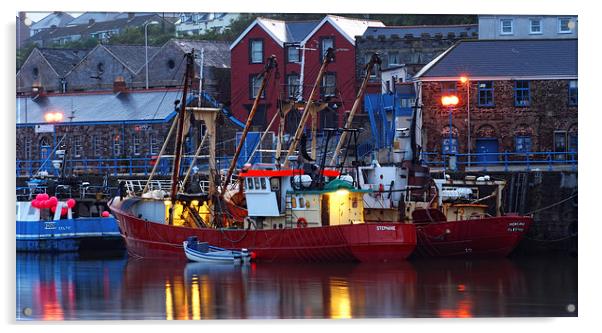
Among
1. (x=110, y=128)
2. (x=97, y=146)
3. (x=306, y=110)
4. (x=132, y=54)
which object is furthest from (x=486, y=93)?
(x=132, y=54)

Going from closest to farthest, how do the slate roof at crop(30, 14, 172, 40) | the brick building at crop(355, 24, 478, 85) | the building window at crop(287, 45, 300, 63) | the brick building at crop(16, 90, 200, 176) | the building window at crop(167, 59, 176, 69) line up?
1. the slate roof at crop(30, 14, 172, 40)
2. the brick building at crop(355, 24, 478, 85)
3. the brick building at crop(16, 90, 200, 176)
4. the building window at crop(287, 45, 300, 63)
5. the building window at crop(167, 59, 176, 69)

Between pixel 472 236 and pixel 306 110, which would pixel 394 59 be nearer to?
pixel 306 110

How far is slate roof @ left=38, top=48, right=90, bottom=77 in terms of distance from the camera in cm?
4904

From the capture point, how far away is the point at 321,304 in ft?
86.1

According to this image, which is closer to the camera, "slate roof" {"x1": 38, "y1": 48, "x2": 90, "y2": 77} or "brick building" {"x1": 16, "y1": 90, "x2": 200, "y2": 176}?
"brick building" {"x1": 16, "y1": 90, "x2": 200, "y2": 176}

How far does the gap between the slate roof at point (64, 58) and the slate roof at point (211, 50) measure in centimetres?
339

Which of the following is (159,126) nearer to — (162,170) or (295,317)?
(162,170)

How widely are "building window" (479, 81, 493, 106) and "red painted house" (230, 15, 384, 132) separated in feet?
16.5

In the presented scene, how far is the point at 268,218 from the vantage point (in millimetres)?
36719

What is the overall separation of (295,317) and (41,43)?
43.6 ft

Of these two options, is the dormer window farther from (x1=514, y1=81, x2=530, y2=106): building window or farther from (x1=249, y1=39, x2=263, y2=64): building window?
(x1=249, y1=39, x2=263, y2=64): building window

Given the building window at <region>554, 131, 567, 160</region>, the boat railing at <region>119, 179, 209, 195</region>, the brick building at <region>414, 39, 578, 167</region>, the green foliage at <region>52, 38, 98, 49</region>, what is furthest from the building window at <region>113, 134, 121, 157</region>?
the building window at <region>554, 131, 567, 160</region>

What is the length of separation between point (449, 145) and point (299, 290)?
47.9 feet

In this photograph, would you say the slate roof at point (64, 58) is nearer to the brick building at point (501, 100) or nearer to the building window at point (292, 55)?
the building window at point (292, 55)
